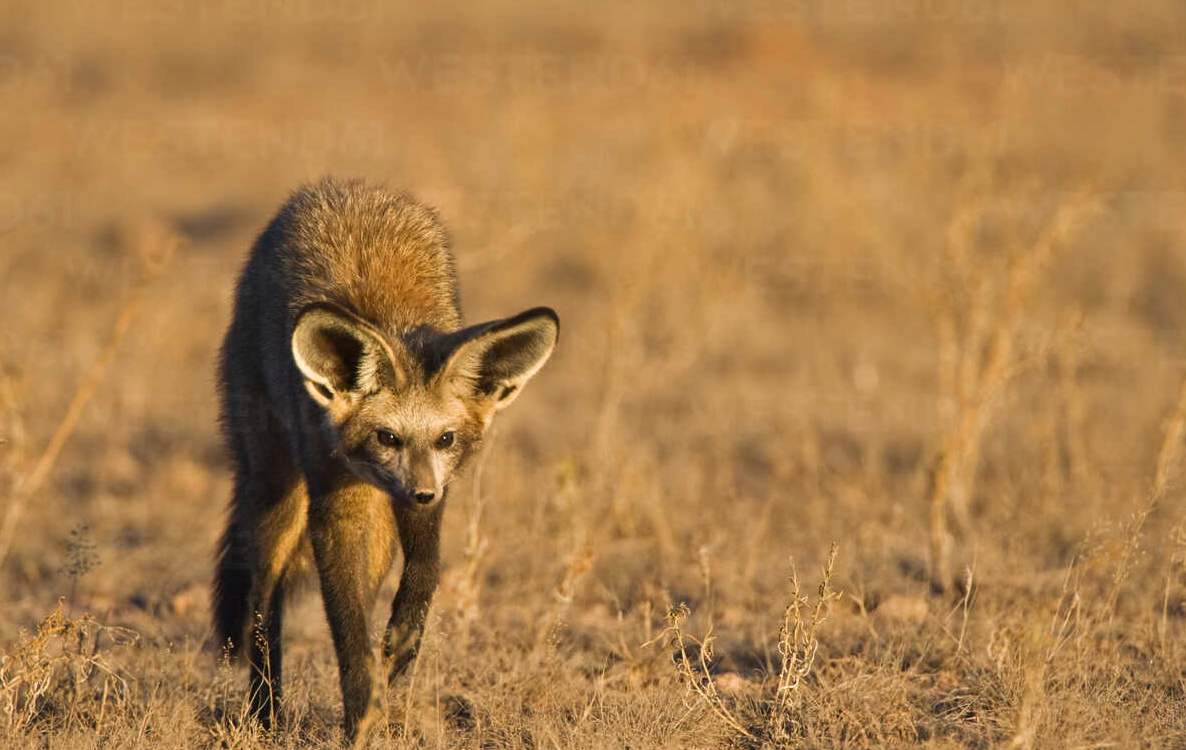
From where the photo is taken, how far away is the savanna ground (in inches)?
199

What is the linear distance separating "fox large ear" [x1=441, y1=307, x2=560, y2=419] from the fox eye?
0.87 feet

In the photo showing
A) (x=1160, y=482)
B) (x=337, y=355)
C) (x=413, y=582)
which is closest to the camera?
(x=337, y=355)

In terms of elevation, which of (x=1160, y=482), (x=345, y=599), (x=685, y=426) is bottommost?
(x=685, y=426)

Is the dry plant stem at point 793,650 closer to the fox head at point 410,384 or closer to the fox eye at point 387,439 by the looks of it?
the fox head at point 410,384

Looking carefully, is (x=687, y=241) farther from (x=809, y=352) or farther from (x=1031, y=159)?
(x=1031, y=159)

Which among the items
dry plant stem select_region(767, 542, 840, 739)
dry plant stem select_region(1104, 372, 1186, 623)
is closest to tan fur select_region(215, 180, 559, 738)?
dry plant stem select_region(767, 542, 840, 739)

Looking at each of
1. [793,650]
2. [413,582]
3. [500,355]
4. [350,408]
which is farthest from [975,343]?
[350,408]

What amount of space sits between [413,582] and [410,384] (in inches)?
32.3

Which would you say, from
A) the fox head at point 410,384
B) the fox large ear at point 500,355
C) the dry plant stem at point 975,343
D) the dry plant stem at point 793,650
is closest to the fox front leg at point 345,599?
the fox head at point 410,384

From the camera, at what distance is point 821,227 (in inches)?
609

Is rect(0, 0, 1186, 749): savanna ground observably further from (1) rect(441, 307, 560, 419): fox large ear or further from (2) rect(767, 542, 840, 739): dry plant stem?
(1) rect(441, 307, 560, 419): fox large ear

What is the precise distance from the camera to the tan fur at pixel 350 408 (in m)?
4.37

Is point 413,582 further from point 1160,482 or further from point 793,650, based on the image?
point 1160,482

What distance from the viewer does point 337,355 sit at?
14.3 ft
